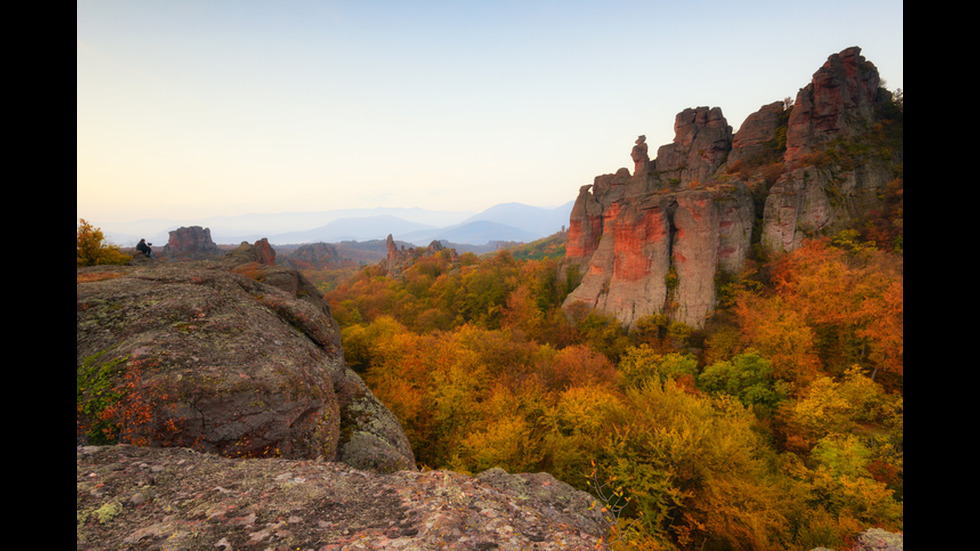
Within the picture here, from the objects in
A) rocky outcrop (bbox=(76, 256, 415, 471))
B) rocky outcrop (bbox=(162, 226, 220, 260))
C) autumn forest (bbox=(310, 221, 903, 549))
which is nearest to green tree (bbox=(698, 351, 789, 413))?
autumn forest (bbox=(310, 221, 903, 549))

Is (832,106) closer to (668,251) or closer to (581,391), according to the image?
(668,251)

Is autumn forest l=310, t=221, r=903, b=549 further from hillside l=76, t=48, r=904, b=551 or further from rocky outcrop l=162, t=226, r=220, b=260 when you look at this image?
rocky outcrop l=162, t=226, r=220, b=260

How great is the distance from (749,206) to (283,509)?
39.4 m

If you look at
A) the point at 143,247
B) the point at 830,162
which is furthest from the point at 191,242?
the point at 830,162

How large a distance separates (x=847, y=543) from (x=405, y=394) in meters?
16.3

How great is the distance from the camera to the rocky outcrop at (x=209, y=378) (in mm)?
6047

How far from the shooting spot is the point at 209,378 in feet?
22.1

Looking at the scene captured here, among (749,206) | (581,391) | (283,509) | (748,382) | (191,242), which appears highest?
(191,242)

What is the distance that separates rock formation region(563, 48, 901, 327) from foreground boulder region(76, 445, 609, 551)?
98.8 feet

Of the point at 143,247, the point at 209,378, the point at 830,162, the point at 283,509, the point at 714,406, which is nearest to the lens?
the point at 283,509

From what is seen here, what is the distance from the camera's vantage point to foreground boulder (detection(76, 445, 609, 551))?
344cm
